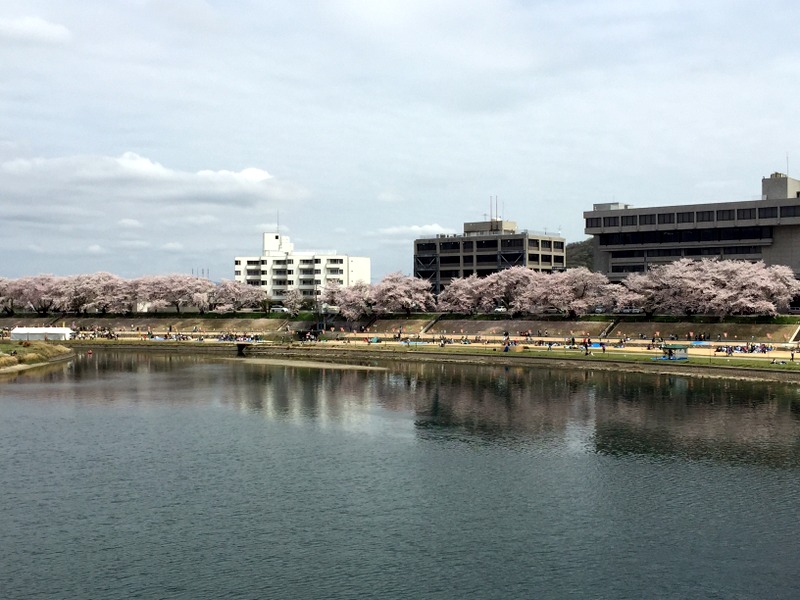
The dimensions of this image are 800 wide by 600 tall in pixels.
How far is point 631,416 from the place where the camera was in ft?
234

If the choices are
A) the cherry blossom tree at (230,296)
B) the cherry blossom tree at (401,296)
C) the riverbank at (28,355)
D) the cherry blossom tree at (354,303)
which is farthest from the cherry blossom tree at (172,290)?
the riverbank at (28,355)

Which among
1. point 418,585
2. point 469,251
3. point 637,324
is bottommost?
point 418,585

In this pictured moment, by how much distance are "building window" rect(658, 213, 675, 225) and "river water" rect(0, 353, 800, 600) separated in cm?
8777

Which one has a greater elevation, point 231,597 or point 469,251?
point 469,251

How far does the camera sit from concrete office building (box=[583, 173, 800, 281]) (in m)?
151

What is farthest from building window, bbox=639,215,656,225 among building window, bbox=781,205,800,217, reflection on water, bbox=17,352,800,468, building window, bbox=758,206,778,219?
reflection on water, bbox=17,352,800,468

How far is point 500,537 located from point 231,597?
13.8 meters

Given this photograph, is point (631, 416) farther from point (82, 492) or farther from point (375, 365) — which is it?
point (375, 365)

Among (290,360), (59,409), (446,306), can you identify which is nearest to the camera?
(59,409)

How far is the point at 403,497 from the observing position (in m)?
45.7

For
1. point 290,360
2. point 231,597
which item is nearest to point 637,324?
point 290,360

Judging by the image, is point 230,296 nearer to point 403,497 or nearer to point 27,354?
point 27,354

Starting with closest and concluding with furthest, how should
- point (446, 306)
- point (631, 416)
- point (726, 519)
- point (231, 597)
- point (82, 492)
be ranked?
point (231, 597)
point (726, 519)
point (82, 492)
point (631, 416)
point (446, 306)

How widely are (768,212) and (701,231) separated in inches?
546
